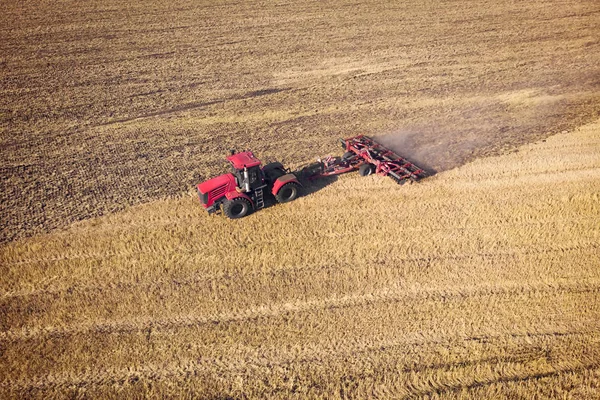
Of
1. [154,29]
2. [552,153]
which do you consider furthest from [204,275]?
[154,29]

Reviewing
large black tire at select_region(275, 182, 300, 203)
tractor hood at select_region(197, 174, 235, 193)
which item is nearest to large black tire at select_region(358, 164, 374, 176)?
large black tire at select_region(275, 182, 300, 203)

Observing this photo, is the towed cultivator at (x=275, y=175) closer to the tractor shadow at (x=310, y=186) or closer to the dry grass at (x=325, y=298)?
the tractor shadow at (x=310, y=186)

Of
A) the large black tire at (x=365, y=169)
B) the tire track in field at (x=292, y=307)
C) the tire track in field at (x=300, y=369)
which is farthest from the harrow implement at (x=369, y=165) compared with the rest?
the tire track in field at (x=300, y=369)

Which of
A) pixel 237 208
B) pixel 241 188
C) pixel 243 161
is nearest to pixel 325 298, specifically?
pixel 237 208

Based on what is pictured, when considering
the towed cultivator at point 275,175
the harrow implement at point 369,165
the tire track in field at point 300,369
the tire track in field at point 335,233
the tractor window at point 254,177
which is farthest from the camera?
the harrow implement at point 369,165

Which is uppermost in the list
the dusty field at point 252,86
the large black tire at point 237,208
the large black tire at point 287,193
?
the dusty field at point 252,86
